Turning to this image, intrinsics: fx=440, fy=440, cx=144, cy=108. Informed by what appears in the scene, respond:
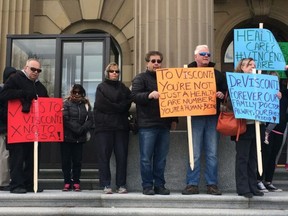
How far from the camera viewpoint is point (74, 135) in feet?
21.8

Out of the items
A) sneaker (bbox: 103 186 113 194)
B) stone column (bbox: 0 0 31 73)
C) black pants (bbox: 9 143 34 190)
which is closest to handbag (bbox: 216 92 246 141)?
sneaker (bbox: 103 186 113 194)

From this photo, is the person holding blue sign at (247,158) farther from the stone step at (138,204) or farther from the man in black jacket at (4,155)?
the man in black jacket at (4,155)

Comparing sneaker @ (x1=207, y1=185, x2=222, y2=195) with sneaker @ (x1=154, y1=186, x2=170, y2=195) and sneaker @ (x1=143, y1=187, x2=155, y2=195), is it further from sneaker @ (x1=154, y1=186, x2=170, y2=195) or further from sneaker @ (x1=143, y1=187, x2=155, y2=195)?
sneaker @ (x1=143, y1=187, x2=155, y2=195)

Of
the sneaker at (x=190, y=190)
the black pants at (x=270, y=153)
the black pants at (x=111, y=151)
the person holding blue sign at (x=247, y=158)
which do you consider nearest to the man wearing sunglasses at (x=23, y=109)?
the black pants at (x=111, y=151)

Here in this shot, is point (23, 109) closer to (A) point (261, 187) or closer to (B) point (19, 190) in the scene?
(B) point (19, 190)

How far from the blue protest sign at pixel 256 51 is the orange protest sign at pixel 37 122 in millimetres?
2789

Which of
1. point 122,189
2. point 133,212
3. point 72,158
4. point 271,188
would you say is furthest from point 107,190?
point 271,188

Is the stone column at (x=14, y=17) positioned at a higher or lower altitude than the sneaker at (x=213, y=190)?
higher

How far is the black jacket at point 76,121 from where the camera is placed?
6.61 meters

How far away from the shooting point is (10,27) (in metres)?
11.1

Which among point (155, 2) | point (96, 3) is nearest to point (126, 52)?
point (96, 3)

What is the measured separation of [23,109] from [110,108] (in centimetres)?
130

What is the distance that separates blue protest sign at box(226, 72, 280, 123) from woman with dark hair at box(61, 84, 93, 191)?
230 centimetres

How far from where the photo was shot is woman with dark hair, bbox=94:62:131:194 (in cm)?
615
